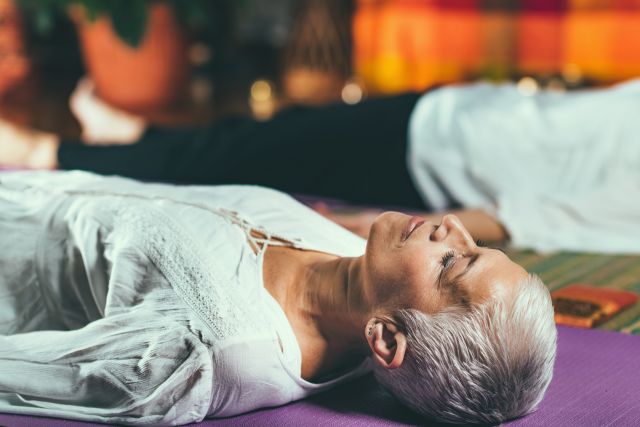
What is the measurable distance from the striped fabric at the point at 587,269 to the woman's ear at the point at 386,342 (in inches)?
24.4

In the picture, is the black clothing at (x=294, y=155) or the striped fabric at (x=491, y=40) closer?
the black clothing at (x=294, y=155)

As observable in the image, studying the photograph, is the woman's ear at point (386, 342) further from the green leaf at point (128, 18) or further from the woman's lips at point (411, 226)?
the green leaf at point (128, 18)

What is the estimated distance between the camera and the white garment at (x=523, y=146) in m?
2.14

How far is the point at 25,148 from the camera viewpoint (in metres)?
2.30

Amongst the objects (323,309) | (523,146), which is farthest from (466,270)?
(523,146)

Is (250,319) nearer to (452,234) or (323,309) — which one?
(323,309)

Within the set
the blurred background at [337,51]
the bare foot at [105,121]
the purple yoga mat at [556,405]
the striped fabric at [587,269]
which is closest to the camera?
the purple yoga mat at [556,405]

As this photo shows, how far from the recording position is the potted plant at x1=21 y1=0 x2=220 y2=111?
359 centimetres

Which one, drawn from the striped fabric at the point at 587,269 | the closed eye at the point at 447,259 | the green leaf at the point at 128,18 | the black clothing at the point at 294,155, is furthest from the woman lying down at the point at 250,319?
the green leaf at the point at 128,18

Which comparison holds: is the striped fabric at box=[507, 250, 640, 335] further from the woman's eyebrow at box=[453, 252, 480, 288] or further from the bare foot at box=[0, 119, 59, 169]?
the bare foot at box=[0, 119, 59, 169]

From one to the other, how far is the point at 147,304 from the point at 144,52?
2.69m

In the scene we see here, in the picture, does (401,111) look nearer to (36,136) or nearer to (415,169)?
(415,169)

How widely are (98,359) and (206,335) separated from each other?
13 centimetres

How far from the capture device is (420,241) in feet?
3.64
